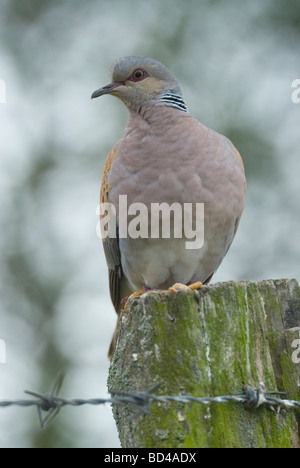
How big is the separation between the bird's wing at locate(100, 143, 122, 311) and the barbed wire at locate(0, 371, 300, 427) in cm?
248

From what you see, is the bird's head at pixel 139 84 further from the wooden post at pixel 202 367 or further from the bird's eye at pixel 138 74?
the wooden post at pixel 202 367

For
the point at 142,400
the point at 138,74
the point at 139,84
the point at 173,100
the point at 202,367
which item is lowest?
the point at 142,400

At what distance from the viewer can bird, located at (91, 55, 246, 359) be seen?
4.75m

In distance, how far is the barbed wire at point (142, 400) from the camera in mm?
2631

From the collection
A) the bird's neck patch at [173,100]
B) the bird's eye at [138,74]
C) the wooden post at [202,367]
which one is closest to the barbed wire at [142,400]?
the wooden post at [202,367]

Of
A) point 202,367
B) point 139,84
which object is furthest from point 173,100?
point 202,367

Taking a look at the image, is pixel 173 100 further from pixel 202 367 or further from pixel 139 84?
pixel 202 367

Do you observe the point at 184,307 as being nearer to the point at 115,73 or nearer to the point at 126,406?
the point at 126,406

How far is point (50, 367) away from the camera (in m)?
10.5

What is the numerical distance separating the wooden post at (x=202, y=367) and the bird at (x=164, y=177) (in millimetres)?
1417

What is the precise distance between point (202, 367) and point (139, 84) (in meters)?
3.12

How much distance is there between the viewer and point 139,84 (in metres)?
5.45

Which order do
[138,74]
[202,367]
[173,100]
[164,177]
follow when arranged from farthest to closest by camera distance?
1. [138,74]
2. [173,100]
3. [164,177]
4. [202,367]

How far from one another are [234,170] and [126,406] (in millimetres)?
2416
